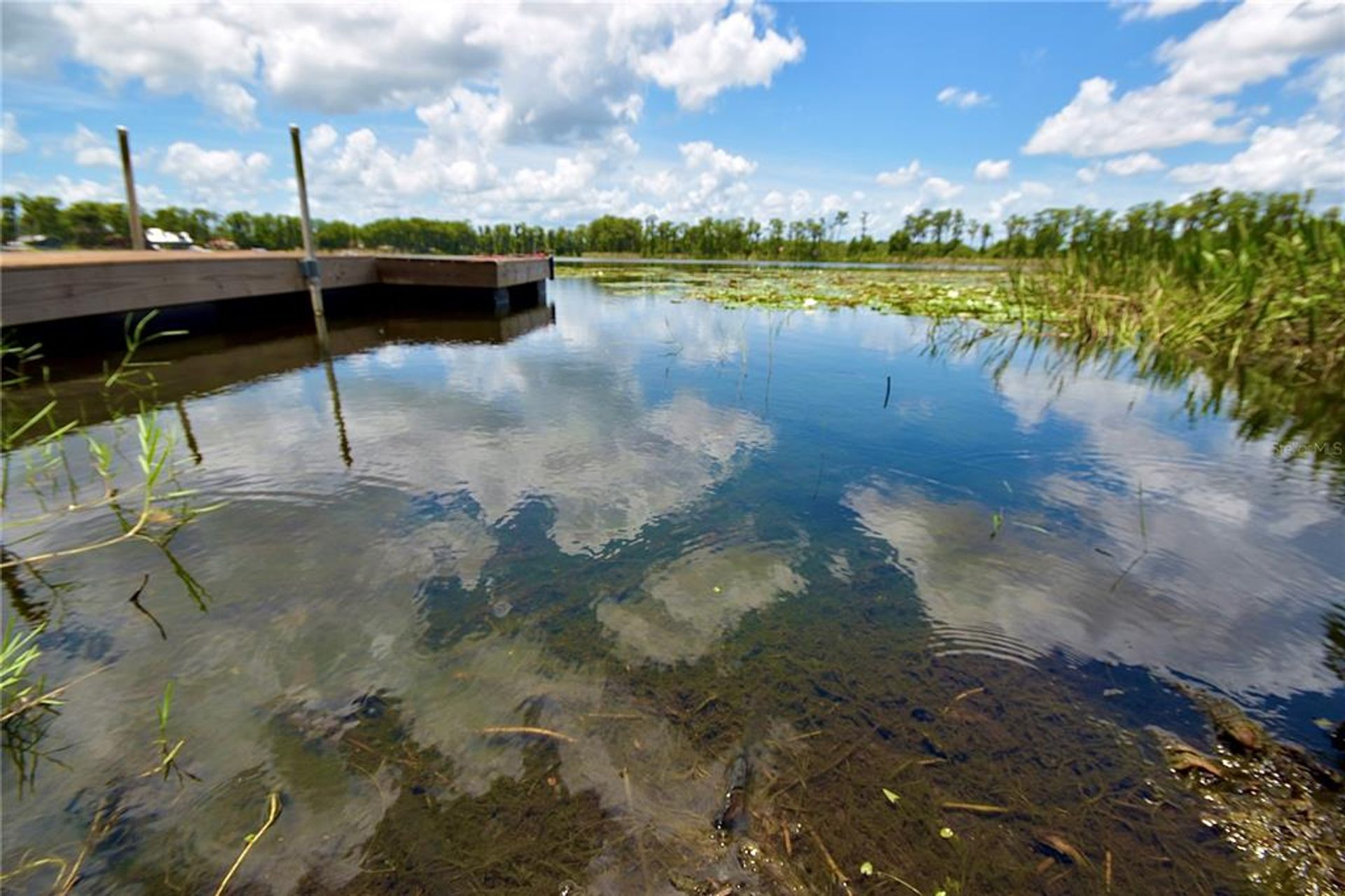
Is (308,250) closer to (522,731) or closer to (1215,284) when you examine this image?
(522,731)

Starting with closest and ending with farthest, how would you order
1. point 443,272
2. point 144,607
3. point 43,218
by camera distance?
point 144,607 < point 443,272 < point 43,218

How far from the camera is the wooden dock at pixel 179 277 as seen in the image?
5.10m

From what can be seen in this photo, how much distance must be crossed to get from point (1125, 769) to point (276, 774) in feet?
8.16

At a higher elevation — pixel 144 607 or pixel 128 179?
pixel 128 179

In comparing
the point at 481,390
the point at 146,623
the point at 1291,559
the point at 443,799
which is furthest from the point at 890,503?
the point at 481,390

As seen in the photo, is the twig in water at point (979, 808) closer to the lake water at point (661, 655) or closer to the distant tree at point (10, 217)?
the lake water at point (661, 655)

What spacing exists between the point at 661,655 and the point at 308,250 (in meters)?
10.3

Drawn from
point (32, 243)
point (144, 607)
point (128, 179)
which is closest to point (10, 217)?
point (32, 243)

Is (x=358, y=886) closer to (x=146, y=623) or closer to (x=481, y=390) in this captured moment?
(x=146, y=623)

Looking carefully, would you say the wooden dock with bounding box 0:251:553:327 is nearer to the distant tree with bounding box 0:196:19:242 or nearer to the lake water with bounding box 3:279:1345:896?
the lake water with bounding box 3:279:1345:896

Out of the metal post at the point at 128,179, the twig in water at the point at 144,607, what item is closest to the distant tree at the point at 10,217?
the metal post at the point at 128,179

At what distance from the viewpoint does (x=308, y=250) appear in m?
9.12

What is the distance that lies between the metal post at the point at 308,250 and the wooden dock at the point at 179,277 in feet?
0.43

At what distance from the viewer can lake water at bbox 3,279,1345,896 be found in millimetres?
1375
